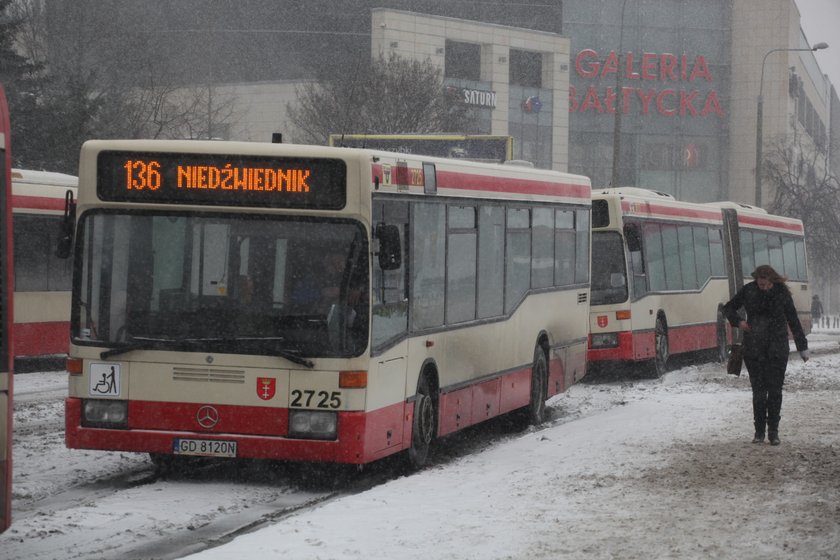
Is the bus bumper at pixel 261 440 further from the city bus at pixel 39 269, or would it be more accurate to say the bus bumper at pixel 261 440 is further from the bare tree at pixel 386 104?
the bare tree at pixel 386 104

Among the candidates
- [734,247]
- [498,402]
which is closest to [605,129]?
[734,247]

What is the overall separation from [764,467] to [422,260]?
3235 millimetres

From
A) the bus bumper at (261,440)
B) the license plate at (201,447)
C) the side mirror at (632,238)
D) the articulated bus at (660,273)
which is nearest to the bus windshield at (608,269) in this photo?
the articulated bus at (660,273)

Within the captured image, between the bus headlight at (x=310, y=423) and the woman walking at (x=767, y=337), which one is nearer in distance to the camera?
the bus headlight at (x=310, y=423)

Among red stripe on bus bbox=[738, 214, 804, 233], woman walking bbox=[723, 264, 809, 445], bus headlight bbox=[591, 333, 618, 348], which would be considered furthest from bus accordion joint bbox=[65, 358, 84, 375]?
red stripe on bus bbox=[738, 214, 804, 233]

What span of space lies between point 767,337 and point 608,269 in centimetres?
1029

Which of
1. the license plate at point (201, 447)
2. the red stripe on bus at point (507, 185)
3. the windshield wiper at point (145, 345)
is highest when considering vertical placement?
the red stripe on bus at point (507, 185)

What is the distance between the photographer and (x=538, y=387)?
1734 centimetres

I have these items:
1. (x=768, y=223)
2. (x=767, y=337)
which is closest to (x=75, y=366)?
(x=767, y=337)

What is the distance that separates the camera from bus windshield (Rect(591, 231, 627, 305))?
24.2m

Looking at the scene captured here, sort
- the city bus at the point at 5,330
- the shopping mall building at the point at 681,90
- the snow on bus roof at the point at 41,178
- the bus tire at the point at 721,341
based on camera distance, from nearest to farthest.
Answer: the city bus at the point at 5,330 → the snow on bus roof at the point at 41,178 → the bus tire at the point at 721,341 → the shopping mall building at the point at 681,90

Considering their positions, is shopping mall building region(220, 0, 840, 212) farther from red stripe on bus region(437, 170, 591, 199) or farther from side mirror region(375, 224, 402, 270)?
side mirror region(375, 224, 402, 270)

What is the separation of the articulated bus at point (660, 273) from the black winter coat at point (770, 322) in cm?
981

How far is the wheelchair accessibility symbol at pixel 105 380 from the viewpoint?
1166 centimetres
